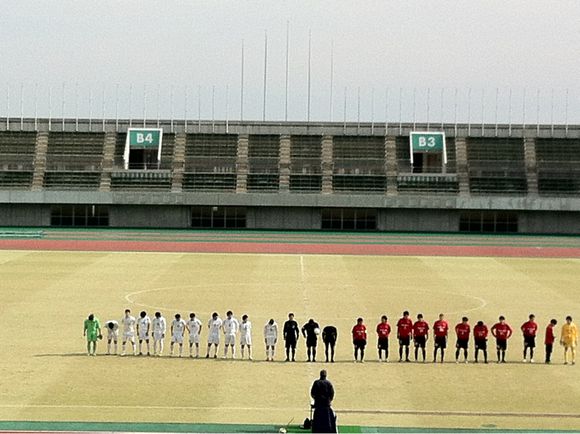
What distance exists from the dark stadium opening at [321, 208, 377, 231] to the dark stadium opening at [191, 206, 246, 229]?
21.6 ft

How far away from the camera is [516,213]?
81.9m

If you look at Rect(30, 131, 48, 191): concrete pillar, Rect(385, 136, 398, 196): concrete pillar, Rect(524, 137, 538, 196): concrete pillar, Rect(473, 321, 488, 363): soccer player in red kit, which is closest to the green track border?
Rect(473, 321, 488, 363): soccer player in red kit

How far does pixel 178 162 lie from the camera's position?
85562 mm

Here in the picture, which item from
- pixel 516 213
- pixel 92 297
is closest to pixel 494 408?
pixel 92 297

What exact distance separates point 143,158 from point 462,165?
2620 cm

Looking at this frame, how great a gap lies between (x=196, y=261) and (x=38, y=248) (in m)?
11.3

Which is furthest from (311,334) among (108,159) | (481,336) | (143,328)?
(108,159)

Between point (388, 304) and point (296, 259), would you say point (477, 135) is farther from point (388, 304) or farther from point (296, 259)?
point (388, 304)

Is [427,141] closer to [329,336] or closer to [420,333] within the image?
[420,333]

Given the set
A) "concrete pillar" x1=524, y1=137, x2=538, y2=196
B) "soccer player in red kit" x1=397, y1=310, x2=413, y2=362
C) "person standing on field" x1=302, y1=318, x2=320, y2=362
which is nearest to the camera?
"person standing on field" x1=302, y1=318, x2=320, y2=362

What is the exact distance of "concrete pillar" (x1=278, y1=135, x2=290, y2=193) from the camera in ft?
275

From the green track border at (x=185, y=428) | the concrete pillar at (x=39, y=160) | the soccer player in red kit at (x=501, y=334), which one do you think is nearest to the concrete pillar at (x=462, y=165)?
the concrete pillar at (x=39, y=160)

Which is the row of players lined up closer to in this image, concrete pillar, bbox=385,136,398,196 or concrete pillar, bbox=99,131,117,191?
concrete pillar, bbox=385,136,398,196

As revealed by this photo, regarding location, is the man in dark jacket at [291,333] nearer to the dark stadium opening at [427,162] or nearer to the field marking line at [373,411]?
the field marking line at [373,411]
